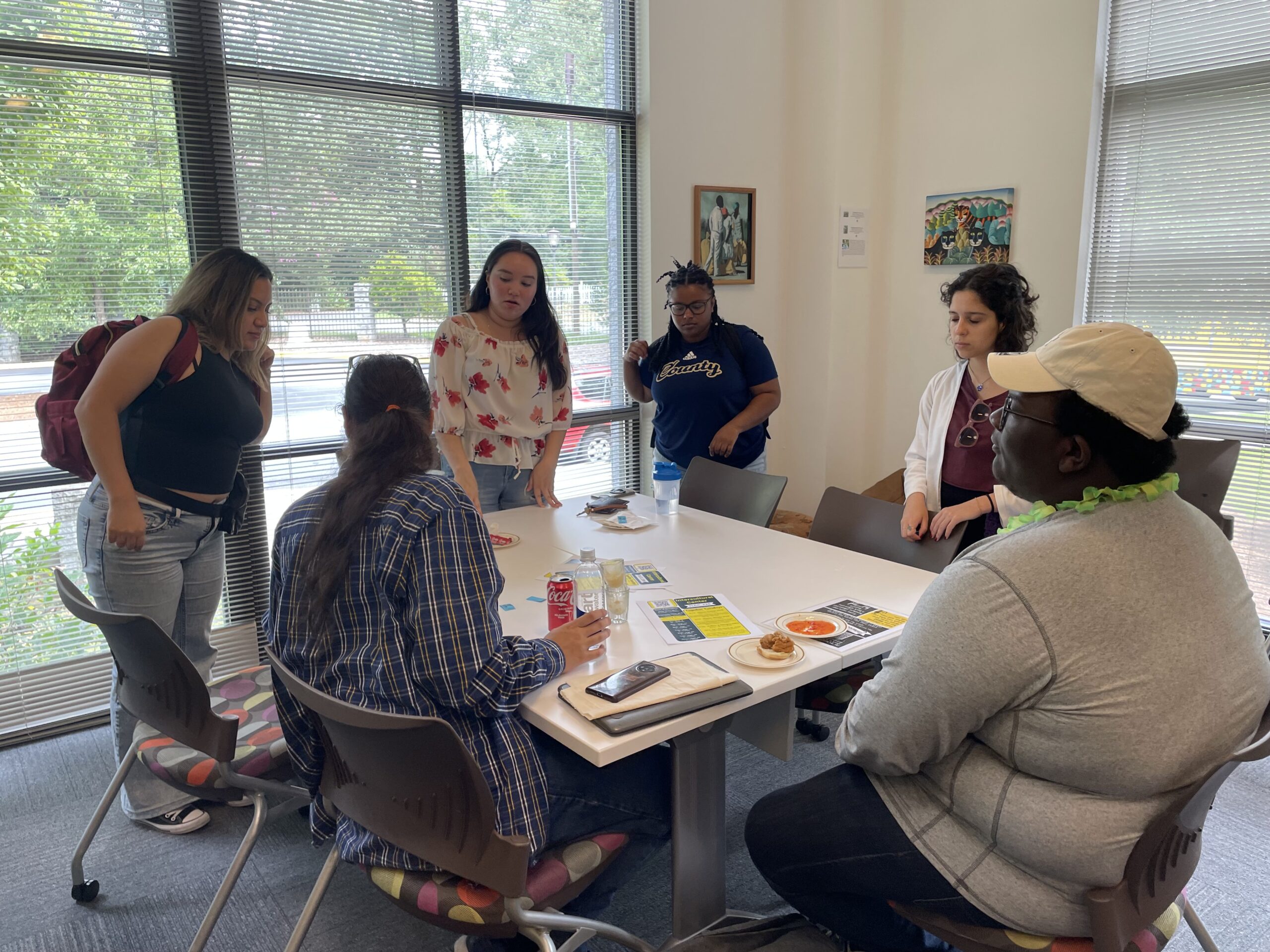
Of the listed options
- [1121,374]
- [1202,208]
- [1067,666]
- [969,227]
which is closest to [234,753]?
[1067,666]

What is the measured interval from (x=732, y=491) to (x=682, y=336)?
2.57 feet

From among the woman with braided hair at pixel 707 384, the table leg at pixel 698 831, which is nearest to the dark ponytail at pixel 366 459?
the table leg at pixel 698 831

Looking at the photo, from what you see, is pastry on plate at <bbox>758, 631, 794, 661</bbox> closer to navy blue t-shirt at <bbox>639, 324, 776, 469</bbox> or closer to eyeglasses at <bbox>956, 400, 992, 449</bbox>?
eyeglasses at <bbox>956, 400, 992, 449</bbox>

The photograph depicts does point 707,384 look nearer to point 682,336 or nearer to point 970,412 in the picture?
point 682,336

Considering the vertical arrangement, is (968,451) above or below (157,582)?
above

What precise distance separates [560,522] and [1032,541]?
1.76 meters

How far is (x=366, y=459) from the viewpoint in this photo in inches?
59.9

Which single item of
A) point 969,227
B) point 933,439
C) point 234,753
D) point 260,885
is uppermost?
point 969,227

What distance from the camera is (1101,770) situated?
1229mm

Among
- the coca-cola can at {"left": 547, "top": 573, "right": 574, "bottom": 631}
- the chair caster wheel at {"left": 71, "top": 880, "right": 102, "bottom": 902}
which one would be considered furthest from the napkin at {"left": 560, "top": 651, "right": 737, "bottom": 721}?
the chair caster wheel at {"left": 71, "top": 880, "right": 102, "bottom": 902}

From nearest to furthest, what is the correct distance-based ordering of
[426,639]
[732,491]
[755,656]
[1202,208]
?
1. [426,639]
2. [755,656]
3. [732,491]
4. [1202,208]

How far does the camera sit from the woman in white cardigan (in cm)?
248

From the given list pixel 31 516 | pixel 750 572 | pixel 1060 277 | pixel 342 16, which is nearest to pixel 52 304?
pixel 31 516

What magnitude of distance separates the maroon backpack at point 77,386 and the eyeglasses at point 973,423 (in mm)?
2176
